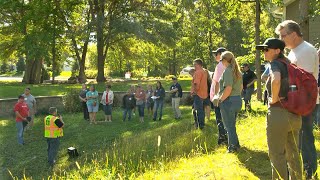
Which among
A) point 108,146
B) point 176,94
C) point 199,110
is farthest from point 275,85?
point 176,94

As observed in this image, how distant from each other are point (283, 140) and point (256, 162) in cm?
203

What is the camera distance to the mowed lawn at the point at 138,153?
5.74 m

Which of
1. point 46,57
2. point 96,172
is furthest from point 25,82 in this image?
point 96,172

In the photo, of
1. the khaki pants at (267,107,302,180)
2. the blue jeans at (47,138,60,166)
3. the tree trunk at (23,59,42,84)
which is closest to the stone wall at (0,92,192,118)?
the blue jeans at (47,138,60,166)

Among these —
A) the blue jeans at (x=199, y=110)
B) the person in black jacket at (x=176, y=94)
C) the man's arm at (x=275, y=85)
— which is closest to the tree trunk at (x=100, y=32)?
the person in black jacket at (x=176, y=94)

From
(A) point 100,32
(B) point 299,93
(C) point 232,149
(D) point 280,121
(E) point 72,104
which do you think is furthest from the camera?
(A) point 100,32

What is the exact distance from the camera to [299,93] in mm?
3924

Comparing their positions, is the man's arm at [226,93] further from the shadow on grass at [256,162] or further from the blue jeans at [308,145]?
the blue jeans at [308,145]

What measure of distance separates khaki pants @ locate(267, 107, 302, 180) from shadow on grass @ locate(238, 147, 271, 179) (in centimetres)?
107

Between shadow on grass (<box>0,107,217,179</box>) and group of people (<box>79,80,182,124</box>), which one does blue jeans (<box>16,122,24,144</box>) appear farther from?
group of people (<box>79,80,182,124</box>)

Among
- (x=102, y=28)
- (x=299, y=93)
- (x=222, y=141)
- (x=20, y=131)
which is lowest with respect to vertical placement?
(x=20, y=131)

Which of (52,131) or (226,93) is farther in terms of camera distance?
(52,131)

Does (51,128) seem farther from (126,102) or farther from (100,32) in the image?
(100,32)

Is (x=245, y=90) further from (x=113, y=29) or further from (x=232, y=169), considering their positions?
(x=113, y=29)
